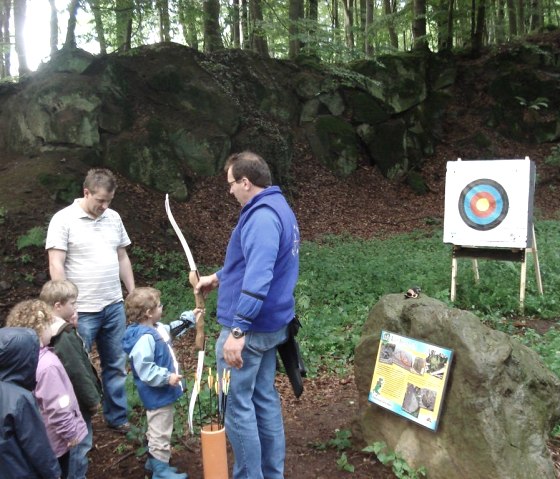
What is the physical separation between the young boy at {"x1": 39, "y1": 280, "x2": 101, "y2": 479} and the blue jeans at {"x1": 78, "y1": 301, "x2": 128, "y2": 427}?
2.23 ft

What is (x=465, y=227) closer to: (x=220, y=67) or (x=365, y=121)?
(x=220, y=67)

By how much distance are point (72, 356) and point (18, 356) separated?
707 millimetres

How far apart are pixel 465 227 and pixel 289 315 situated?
4.68 meters

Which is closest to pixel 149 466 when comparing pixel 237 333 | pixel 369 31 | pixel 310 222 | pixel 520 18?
pixel 237 333

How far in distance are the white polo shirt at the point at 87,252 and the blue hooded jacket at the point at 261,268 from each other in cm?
117

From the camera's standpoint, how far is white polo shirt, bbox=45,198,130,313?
3520 mm

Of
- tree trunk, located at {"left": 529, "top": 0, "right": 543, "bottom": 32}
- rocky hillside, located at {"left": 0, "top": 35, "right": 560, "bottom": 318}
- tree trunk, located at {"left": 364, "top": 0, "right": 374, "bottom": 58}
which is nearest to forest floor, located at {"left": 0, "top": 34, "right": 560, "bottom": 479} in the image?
rocky hillside, located at {"left": 0, "top": 35, "right": 560, "bottom": 318}

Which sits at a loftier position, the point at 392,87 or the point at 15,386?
the point at 392,87

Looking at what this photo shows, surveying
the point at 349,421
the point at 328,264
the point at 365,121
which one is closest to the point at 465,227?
the point at 328,264

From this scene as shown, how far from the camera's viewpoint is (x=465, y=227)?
6.87m

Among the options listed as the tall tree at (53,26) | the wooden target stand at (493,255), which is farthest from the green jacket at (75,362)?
the tall tree at (53,26)

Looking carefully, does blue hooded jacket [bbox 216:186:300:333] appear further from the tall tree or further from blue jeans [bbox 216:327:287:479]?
the tall tree

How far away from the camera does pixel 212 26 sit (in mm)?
13078

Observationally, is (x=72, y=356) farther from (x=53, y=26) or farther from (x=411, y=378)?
(x=53, y=26)
